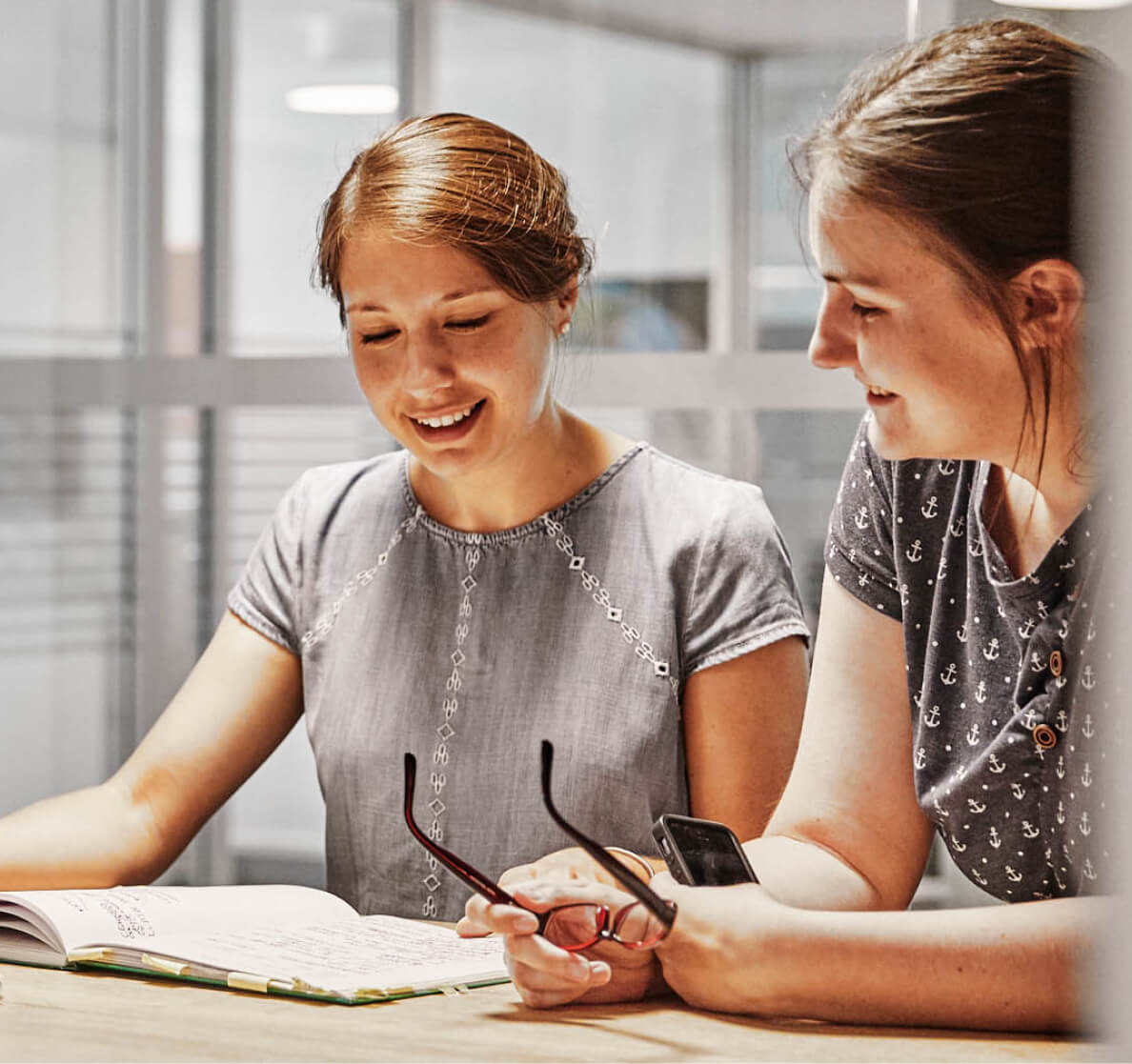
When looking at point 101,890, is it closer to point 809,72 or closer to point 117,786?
point 117,786

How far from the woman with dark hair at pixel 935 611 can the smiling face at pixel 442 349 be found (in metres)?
0.42

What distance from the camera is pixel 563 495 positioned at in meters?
1.73

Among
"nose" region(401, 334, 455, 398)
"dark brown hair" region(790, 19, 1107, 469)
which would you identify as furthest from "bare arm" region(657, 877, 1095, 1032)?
"nose" region(401, 334, 455, 398)

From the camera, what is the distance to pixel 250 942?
3.98 ft

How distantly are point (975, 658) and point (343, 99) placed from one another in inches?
76.4

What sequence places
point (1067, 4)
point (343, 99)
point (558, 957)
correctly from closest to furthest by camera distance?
point (1067, 4)
point (558, 957)
point (343, 99)

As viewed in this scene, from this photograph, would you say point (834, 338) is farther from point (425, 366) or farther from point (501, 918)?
point (425, 366)

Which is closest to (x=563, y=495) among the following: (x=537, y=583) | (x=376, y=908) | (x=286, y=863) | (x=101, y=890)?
(x=537, y=583)

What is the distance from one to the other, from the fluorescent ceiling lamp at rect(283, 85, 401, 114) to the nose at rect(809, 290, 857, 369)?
1778 millimetres

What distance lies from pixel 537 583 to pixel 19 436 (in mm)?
1633

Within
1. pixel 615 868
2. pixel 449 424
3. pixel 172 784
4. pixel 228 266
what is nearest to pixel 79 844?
pixel 172 784

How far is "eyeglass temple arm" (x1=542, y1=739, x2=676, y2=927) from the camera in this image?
974 mm

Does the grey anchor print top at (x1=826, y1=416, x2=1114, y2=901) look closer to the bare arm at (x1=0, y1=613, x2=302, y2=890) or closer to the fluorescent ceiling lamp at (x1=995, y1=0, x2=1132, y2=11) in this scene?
the fluorescent ceiling lamp at (x1=995, y1=0, x2=1132, y2=11)

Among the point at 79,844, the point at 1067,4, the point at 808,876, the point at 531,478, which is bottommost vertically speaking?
the point at 79,844
